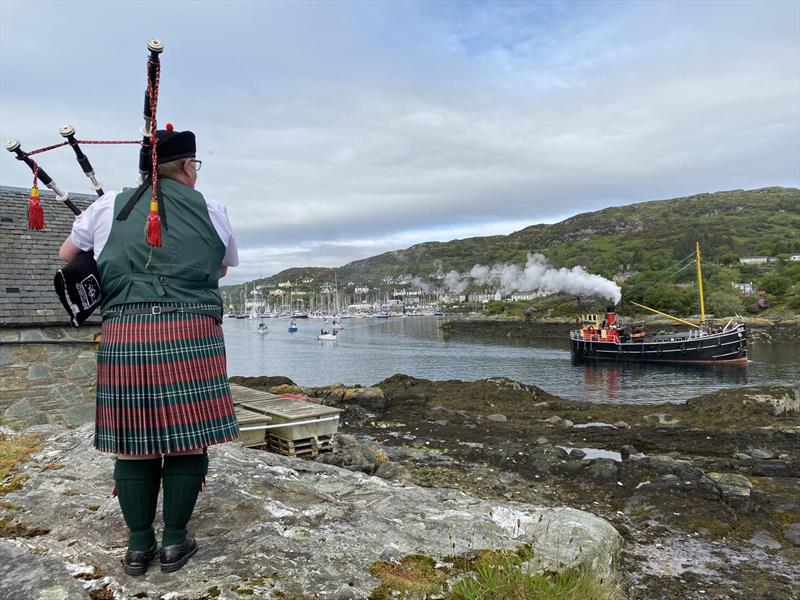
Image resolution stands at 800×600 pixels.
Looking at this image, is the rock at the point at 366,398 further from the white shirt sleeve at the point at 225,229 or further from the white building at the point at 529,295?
the white building at the point at 529,295

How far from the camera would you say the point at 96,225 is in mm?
2717

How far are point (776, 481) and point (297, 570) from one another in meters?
12.3

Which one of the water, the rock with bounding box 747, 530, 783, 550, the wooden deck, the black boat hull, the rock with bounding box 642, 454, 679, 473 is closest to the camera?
the rock with bounding box 747, 530, 783, 550

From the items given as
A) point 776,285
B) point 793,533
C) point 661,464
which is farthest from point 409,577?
point 776,285

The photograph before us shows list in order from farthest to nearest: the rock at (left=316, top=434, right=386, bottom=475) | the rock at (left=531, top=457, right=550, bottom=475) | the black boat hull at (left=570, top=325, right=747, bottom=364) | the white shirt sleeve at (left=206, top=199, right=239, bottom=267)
A: the black boat hull at (left=570, top=325, right=747, bottom=364), the rock at (left=531, top=457, right=550, bottom=475), the rock at (left=316, top=434, right=386, bottom=475), the white shirt sleeve at (left=206, top=199, right=239, bottom=267)

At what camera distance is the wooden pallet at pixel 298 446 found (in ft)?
29.5

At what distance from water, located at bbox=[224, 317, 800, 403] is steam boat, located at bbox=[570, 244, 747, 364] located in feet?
5.23

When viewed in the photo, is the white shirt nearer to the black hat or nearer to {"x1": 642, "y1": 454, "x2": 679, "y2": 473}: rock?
the black hat

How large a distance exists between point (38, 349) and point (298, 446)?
4.33 metres

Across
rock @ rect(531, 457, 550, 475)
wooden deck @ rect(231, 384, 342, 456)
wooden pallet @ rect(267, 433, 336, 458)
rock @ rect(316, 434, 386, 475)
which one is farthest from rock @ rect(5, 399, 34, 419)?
rock @ rect(531, 457, 550, 475)

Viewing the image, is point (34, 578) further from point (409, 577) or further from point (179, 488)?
point (409, 577)

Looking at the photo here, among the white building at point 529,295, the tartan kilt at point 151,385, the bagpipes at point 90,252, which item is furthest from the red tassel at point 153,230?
the white building at point 529,295

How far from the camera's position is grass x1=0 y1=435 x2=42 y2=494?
Result: 4254mm

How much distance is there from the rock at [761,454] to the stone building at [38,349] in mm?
15227
